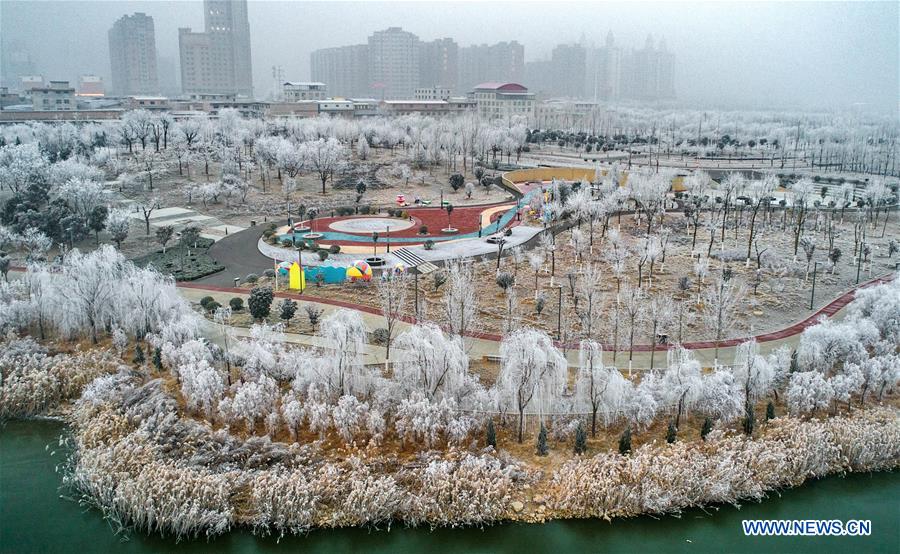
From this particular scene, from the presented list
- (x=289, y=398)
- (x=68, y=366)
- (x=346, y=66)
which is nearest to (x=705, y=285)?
(x=289, y=398)

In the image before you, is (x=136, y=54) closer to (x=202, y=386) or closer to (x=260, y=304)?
(x=260, y=304)

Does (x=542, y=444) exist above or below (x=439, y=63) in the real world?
below

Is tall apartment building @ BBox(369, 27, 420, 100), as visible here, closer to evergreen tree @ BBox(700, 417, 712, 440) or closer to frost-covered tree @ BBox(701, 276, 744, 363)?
frost-covered tree @ BBox(701, 276, 744, 363)

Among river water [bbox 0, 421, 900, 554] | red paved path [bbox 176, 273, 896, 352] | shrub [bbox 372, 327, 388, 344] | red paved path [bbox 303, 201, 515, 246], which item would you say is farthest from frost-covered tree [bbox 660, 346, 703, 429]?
red paved path [bbox 303, 201, 515, 246]

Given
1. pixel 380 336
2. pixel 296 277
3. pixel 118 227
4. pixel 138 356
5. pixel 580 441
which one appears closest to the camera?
pixel 580 441

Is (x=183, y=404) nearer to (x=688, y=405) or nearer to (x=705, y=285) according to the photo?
→ (x=688, y=405)

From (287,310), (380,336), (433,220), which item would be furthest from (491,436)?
(433,220)
